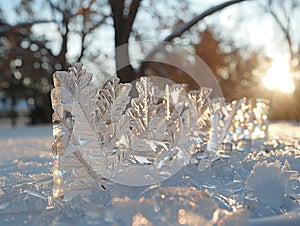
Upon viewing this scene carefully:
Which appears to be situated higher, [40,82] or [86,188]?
[40,82]

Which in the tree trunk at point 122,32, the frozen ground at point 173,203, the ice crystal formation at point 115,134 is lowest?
the frozen ground at point 173,203

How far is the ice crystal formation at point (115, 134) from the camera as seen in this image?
1.24 m

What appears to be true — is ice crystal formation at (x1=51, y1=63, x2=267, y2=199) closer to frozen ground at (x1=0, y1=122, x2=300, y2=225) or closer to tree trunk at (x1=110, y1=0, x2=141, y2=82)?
frozen ground at (x1=0, y1=122, x2=300, y2=225)

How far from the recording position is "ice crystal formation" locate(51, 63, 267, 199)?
4.05 feet

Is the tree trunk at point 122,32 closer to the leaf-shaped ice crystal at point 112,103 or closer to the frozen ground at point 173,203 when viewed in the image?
the leaf-shaped ice crystal at point 112,103

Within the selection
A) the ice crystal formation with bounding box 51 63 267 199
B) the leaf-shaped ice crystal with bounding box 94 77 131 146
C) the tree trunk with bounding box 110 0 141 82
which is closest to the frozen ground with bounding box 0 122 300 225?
the ice crystal formation with bounding box 51 63 267 199

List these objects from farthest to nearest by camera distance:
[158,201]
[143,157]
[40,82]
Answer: [40,82] < [143,157] < [158,201]

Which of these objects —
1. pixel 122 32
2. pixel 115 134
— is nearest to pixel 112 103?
pixel 115 134

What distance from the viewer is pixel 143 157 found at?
1596 mm

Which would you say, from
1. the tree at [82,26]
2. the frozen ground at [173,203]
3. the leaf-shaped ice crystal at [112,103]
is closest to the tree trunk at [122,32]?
the tree at [82,26]

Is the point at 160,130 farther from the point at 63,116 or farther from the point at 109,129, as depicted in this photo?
the point at 63,116

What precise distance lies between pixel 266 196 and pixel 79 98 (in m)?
0.75

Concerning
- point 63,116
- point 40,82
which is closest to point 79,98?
point 63,116

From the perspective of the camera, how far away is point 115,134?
145 cm
